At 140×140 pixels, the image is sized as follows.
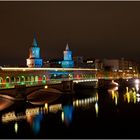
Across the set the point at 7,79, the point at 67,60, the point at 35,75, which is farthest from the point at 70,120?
the point at 67,60

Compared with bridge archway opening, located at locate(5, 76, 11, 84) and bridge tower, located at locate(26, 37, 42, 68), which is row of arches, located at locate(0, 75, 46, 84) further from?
bridge tower, located at locate(26, 37, 42, 68)

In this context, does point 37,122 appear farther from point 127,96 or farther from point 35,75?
point 127,96

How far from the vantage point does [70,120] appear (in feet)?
97.2

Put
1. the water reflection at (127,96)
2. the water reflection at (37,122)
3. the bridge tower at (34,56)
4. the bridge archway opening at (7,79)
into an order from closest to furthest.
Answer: the water reflection at (37,122), the bridge archway opening at (7,79), the water reflection at (127,96), the bridge tower at (34,56)

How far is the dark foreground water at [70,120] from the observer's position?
970 inches

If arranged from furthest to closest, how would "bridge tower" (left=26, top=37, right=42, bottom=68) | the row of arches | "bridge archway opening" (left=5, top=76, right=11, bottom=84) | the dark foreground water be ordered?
"bridge tower" (left=26, top=37, right=42, bottom=68) → "bridge archway opening" (left=5, top=76, right=11, bottom=84) → the row of arches → the dark foreground water

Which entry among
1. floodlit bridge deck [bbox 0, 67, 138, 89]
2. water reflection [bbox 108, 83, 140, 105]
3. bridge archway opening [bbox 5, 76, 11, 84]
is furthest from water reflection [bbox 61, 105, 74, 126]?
bridge archway opening [bbox 5, 76, 11, 84]

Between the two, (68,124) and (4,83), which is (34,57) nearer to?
(4,83)

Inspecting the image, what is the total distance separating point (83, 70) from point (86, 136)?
153ft

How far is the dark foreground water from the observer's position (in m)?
24.6

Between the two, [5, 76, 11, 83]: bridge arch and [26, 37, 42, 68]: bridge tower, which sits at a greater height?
[26, 37, 42, 68]: bridge tower

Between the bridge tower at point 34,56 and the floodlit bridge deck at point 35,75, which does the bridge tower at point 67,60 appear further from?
the bridge tower at point 34,56

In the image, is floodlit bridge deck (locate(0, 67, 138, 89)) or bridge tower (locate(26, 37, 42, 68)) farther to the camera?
bridge tower (locate(26, 37, 42, 68))

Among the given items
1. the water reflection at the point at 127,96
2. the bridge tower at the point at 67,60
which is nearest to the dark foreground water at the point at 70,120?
the water reflection at the point at 127,96
